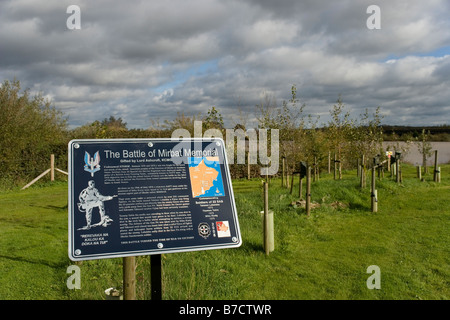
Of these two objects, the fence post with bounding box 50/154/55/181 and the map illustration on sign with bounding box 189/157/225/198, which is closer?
the map illustration on sign with bounding box 189/157/225/198

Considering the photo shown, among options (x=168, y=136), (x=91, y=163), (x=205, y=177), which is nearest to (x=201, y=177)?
(x=205, y=177)

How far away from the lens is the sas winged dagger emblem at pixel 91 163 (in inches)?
149

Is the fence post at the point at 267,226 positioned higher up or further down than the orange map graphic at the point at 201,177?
further down

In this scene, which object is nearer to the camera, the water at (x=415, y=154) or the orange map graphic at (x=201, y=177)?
the orange map graphic at (x=201, y=177)

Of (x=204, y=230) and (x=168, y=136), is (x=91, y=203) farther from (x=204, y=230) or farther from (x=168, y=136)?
(x=168, y=136)

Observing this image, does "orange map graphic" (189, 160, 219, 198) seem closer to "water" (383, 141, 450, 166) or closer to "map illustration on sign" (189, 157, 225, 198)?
"map illustration on sign" (189, 157, 225, 198)

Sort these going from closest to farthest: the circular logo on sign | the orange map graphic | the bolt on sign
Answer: the bolt on sign < the circular logo on sign < the orange map graphic

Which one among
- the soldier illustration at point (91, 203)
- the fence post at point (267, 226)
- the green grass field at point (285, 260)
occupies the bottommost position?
the green grass field at point (285, 260)

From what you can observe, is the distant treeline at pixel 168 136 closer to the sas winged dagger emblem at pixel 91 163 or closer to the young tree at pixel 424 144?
the young tree at pixel 424 144

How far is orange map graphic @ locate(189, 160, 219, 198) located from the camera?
13.1 feet

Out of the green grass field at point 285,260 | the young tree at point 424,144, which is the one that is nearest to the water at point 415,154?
the young tree at point 424,144

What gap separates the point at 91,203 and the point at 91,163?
43 centimetres

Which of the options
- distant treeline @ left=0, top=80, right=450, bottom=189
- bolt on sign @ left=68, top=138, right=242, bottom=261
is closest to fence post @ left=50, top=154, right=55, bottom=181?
distant treeline @ left=0, top=80, right=450, bottom=189

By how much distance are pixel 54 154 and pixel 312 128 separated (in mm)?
13306
